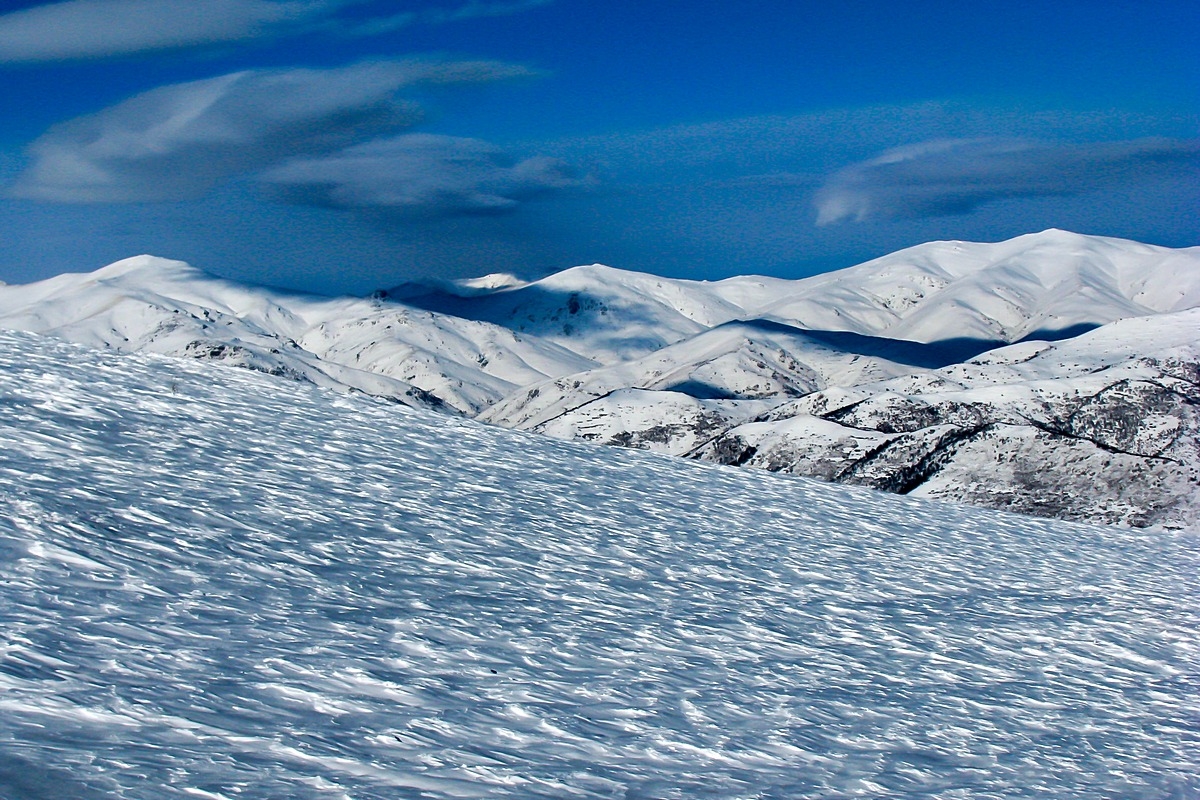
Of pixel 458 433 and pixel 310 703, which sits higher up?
pixel 458 433

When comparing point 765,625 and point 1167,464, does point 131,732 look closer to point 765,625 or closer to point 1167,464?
point 765,625

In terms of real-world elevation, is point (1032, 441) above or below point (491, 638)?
above

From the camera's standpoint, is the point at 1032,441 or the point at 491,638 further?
the point at 1032,441

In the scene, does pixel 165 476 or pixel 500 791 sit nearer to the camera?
pixel 500 791

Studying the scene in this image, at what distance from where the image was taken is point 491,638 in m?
8.77

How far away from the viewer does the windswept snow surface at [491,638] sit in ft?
20.3

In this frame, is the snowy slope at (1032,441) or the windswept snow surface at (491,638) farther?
the snowy slope at (1032,441)

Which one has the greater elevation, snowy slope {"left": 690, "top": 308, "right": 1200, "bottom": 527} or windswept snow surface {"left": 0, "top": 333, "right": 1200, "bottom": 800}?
snowy slope {"left": 690, "top": 308, "right": 1200, "bottom": 527}

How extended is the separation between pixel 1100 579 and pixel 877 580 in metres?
4.62

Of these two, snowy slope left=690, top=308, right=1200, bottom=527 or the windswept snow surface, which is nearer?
the windswept snow surface

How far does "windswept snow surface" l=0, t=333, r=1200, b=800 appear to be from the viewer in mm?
6176

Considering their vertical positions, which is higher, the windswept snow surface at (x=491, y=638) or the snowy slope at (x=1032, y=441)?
the snowy slope at (x=1032, y=441)

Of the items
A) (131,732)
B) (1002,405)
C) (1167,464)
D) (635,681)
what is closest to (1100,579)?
(635,681)

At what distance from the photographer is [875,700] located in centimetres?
895
